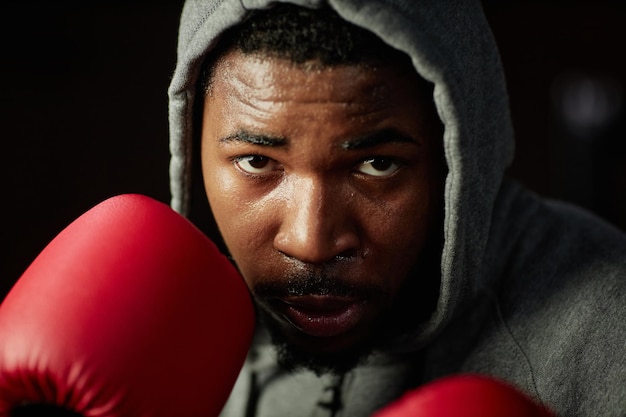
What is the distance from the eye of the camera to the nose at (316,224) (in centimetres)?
86

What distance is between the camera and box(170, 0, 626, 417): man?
86 cm

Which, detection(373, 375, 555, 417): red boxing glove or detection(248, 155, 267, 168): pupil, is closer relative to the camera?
detection(373, 375, 555, 417): red boxing glove

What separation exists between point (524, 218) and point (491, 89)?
24cm

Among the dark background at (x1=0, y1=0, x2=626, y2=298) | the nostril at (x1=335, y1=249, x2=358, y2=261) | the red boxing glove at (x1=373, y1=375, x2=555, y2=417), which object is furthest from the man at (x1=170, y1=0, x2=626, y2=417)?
the dark background at (x1=0, y1=0, x2=626, y2=298)

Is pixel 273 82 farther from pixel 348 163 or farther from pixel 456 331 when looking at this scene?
pixel 456 331

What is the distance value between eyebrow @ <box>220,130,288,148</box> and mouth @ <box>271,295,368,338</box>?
200 millimetres

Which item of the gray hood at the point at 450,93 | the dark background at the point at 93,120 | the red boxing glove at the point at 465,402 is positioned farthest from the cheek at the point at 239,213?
the dark background at the point at 93,120

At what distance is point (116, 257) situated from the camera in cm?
78

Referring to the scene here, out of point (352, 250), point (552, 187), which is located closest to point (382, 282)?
point (352, 250)

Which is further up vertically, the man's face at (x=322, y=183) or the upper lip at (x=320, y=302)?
the man's face at (x=322, y=183)

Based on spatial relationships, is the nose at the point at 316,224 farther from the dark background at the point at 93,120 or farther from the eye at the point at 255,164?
the dark background at the point at 93,120

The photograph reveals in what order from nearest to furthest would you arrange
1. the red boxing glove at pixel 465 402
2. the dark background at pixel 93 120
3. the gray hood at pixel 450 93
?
the red boxing glove at pixel 465 402
the gray hood at pixel 450 93
the dark background at pixel 93 120

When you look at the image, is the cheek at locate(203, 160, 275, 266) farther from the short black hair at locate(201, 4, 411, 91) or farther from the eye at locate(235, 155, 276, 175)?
the short black hair at locate(201, 4, 411, 91)

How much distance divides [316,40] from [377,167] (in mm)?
171
